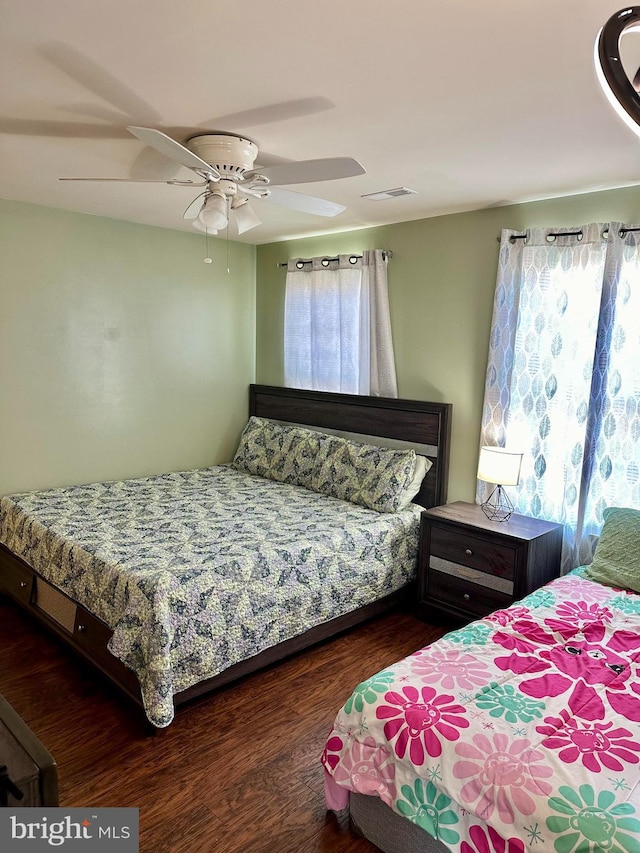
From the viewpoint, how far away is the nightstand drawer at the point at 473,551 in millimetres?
3021

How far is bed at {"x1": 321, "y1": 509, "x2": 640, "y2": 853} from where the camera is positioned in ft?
4.77

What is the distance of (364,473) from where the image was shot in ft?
12.3

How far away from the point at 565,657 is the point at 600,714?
312mm

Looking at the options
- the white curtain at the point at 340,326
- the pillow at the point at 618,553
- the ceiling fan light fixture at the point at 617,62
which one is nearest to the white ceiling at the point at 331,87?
the ceiling fan light fixture at the point at 617,62

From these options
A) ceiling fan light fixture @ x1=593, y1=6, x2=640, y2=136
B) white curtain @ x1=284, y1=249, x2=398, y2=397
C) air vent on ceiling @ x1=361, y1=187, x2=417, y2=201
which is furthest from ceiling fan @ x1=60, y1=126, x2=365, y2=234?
white curtain @ x1=284, y1=249, x2=398, y2=397

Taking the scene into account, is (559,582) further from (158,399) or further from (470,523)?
(158,399)

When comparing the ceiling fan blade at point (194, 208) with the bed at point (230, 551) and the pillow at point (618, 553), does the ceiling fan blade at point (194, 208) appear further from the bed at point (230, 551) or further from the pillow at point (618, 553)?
the pillow at point (618, 553)

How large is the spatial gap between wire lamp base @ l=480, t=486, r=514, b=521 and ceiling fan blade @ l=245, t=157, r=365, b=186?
6.82 feet

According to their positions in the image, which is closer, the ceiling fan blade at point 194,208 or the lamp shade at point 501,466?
the ceiling fan blade at point 194,208

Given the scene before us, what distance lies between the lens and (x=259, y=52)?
162cm

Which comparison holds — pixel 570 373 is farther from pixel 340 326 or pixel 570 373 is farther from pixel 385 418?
pixel 340 326

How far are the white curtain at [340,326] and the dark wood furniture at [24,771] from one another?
3148mm

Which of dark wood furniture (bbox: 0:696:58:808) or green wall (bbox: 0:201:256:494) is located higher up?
green wall (bbox: 0:201:256:494)

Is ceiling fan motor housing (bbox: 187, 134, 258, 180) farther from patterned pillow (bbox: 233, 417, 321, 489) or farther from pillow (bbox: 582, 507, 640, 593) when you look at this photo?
pillow (bbox: 582, 507, 640, 593)
